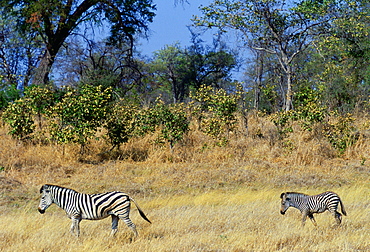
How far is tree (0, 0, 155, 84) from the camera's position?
23.2 meters

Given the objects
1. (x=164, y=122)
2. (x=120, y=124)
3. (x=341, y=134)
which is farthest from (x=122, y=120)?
(x=341, y=134)

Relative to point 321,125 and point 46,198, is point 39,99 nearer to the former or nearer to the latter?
point 321,125

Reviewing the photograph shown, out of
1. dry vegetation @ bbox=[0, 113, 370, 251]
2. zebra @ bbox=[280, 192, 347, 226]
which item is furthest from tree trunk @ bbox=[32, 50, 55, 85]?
zebra @ bbox=[280, 192, 347, 226]

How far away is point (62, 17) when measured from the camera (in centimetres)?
2438

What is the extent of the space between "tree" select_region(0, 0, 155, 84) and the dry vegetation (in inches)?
303

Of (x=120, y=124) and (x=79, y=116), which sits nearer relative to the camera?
(x=79, y=116)

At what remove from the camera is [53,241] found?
709 centimetres

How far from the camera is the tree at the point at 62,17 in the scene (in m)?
23.2

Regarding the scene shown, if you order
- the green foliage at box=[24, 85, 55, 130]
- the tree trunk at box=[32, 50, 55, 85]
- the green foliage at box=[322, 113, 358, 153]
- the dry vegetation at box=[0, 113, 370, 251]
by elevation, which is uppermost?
the tree trunk at box=[32, 50, 55, 85]

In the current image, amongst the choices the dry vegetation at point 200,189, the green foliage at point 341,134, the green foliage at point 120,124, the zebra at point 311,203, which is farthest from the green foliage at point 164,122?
the zebra at point 311,203

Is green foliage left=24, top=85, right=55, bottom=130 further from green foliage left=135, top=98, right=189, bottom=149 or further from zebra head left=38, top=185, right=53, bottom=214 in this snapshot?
zebra head left=38, top=185, right=53, bottom=214

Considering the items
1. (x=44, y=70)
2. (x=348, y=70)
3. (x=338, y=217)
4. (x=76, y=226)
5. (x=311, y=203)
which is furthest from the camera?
(x=348, y=70)

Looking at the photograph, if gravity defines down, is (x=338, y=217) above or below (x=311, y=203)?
below

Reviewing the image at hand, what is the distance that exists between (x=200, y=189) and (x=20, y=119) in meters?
8.09
